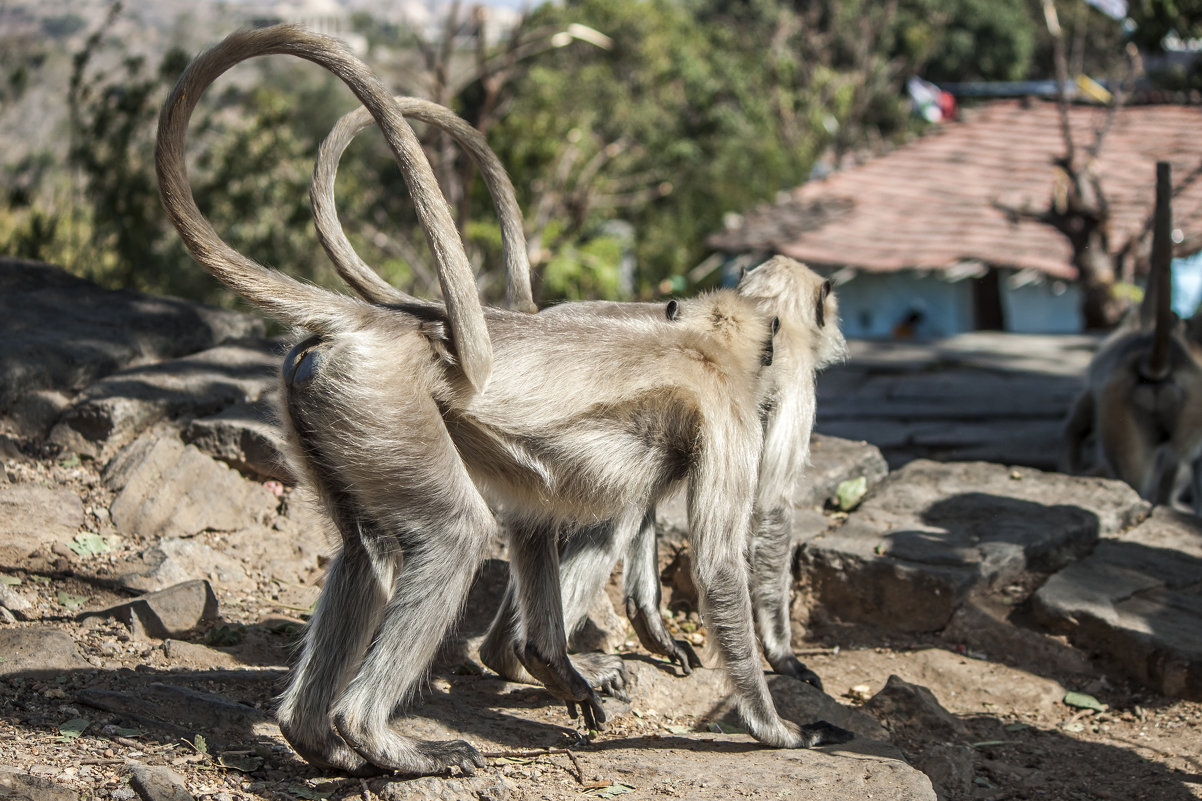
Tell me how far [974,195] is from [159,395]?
1501 cm

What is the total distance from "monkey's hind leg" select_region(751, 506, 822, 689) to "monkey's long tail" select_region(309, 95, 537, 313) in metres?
1.23

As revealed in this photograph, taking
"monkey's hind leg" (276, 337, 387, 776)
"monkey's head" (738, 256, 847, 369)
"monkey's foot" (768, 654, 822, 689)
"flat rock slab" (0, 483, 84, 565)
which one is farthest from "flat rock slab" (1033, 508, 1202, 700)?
"flat rock slab" (0, 483, 84, 565)

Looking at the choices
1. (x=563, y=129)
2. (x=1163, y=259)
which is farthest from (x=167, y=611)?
(x=563, y=129)

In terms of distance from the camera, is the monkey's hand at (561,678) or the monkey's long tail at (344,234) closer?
the monkey's long tail at (344,234)

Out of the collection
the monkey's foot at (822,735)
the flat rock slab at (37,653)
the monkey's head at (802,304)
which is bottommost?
the monkey's foot at (822,735)

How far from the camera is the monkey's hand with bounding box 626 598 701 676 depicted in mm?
4258

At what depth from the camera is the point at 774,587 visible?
4.29m

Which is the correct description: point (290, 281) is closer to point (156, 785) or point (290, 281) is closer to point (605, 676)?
point (156, 785)

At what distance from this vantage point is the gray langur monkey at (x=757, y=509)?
155 inches

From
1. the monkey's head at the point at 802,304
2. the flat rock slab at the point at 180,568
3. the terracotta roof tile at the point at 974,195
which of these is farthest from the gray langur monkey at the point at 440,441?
the terracotta roof tile at the point at 974,195

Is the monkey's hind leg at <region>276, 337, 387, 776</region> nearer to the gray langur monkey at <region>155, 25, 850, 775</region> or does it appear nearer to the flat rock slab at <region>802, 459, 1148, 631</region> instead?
the gray langur monkey at <region>155, 25, 850, 775</region>

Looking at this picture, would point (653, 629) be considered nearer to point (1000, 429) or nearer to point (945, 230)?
point (1000, 429)

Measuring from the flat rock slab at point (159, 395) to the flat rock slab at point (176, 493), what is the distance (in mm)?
133

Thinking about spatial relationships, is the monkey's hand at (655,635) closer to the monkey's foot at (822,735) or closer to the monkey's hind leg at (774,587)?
the monkey's hind leg at (774,587)
